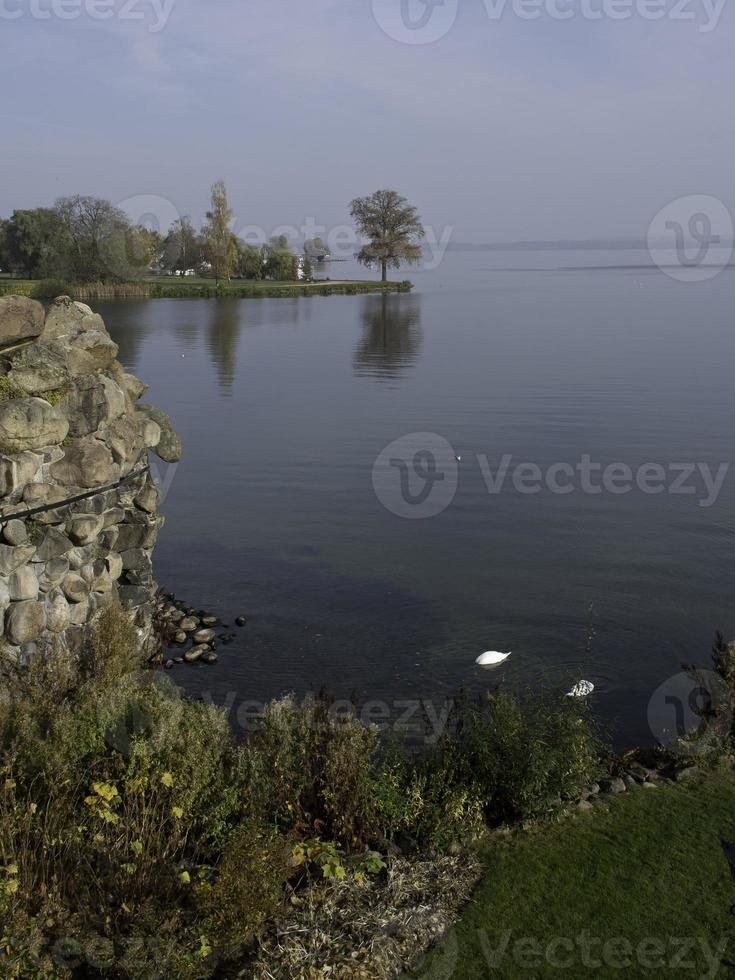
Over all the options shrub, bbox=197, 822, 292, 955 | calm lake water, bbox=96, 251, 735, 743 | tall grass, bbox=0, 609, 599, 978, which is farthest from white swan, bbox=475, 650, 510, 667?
shrub, bbox=197, 822, 292, 955

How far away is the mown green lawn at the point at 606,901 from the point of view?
6.45 metres

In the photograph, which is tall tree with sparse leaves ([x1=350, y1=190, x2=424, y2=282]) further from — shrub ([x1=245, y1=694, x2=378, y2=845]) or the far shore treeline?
shrub ([x1=245, y1=694, x2=378, y2=845])

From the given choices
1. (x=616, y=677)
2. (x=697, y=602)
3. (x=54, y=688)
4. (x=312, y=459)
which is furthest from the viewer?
(x=312, y=459)

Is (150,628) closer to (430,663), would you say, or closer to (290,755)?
(430,663)

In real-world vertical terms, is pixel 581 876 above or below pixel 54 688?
below

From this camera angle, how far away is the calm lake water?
12.9 m

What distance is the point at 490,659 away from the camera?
12.6 meters

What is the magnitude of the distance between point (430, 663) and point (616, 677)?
8.24 feet

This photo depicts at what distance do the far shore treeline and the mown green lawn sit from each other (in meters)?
72.7

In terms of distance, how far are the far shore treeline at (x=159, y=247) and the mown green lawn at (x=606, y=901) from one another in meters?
72.7

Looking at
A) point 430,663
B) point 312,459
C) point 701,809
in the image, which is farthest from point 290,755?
point 312,459

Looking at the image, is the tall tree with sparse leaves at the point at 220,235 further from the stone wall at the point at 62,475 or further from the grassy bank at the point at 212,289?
the stone wall at the point at 62,475

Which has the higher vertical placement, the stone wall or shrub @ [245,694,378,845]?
the stone wall

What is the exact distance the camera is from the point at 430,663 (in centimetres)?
1275
